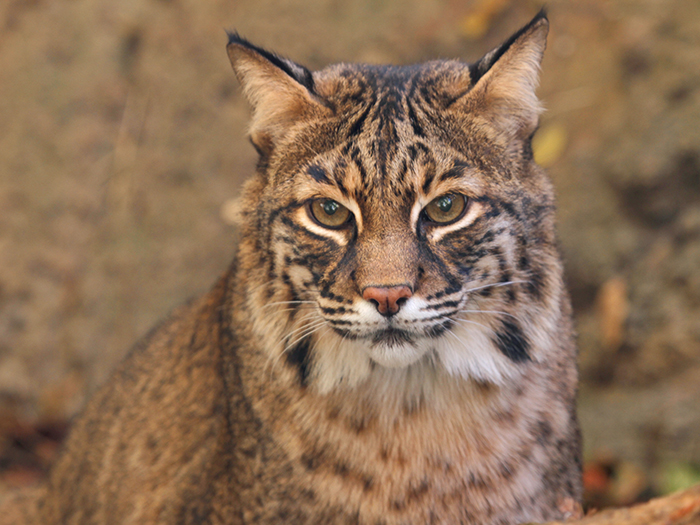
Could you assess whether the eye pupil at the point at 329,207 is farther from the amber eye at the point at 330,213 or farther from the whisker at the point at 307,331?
the whisker at the point at 307,331

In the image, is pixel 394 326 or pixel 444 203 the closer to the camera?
pixel 394 326

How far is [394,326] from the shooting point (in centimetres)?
273

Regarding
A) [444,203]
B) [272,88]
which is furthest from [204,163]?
[444,203]

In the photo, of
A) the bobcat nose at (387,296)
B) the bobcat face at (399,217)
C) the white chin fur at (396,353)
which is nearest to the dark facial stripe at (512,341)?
the bobcat face at (399,217)

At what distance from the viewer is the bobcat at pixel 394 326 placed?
292cm

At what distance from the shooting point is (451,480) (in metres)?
3.12

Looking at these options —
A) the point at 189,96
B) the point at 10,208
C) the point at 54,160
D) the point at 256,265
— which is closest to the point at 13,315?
the point at 10,208

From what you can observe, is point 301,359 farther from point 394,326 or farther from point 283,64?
point 283,64

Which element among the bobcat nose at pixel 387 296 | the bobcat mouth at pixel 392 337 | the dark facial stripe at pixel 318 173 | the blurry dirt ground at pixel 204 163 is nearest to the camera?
the bobcat nose at pixel 387 296

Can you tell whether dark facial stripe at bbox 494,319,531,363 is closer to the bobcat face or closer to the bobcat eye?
the bobcat face

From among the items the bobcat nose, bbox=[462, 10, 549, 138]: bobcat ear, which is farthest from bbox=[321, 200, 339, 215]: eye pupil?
bbox=[462, 10, 549, 138]: bobcat ear

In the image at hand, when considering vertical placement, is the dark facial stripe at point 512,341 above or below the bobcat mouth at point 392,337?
below

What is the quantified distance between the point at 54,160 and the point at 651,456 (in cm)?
579

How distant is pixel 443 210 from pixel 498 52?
713 mm
